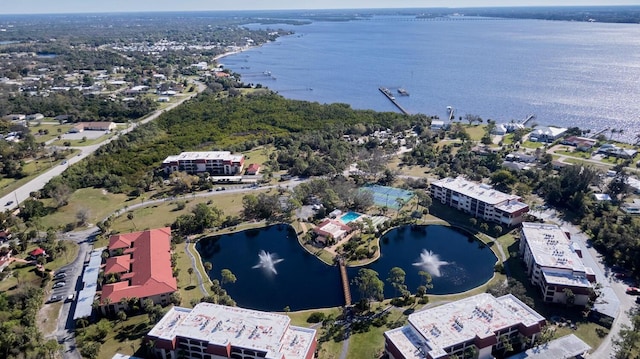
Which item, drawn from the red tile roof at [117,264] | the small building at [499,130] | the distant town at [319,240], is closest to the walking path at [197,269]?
the distant town at [319,240]

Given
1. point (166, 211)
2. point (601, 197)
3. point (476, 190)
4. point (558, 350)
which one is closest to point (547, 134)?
point (601, 197)

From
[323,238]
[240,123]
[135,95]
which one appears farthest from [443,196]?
[135,95]

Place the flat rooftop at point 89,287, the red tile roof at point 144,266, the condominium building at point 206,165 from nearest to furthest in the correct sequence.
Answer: the flat rooftop at point 89,287
the red tile roof at point 144,266
the condominium building at point 206,165

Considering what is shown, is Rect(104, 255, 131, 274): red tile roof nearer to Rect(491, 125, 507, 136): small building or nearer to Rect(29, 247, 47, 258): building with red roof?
Rect(29, 247, 47, 258): building with red roof

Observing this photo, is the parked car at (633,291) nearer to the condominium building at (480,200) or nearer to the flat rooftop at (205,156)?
the condominium building at (480,200)

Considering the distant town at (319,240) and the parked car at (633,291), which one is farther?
the parked car at (633,291)

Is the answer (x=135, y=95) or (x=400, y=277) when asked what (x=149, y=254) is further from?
(x=135, y=95)

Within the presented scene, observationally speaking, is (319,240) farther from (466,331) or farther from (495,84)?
(495,84)
